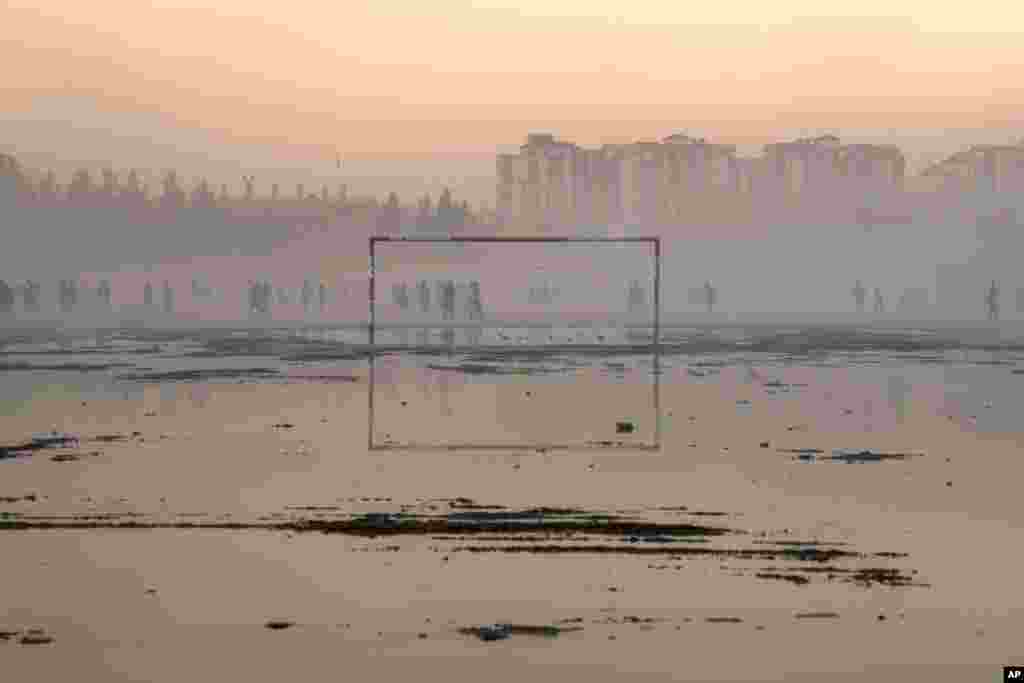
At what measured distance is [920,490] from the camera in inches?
1220

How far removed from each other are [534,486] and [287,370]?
47162 mm

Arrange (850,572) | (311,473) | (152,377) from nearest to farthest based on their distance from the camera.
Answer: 1. (850,572)
2. (311,473)
3. (152,377)

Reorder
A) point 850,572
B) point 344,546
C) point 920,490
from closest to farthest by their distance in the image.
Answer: point 850,572 → point 344,546 → point 920,490

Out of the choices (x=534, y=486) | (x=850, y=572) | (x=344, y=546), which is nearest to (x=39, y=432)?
(x=534, y=486)

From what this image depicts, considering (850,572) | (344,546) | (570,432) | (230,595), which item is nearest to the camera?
(230,595)

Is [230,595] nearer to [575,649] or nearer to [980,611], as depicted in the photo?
[575,649]

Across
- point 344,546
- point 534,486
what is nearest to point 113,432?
point 534,486

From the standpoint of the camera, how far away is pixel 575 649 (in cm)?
1800

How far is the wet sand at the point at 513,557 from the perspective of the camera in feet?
58.5

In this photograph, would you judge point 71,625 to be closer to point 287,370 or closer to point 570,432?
point 570,432

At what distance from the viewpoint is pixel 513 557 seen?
23438 millimetres

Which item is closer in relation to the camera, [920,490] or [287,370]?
[920,490]

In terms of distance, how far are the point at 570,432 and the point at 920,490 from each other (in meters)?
13.5

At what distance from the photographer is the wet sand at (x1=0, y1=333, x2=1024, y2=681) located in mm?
17828
